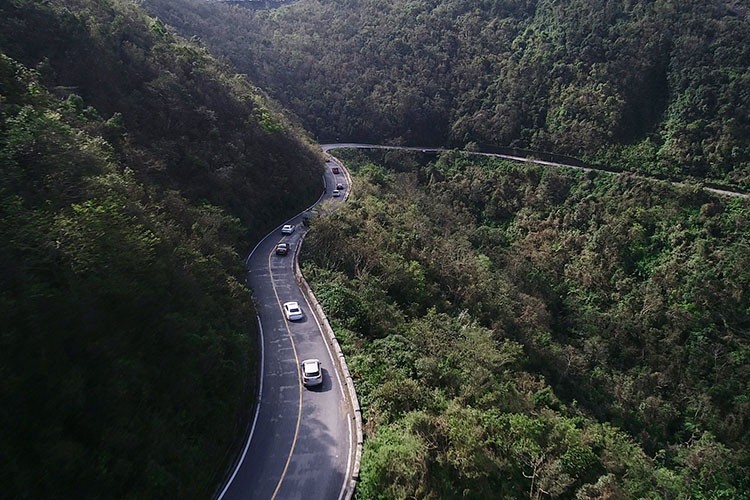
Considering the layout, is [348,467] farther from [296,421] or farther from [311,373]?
[311,373]

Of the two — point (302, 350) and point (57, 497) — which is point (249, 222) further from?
point (57, 497)

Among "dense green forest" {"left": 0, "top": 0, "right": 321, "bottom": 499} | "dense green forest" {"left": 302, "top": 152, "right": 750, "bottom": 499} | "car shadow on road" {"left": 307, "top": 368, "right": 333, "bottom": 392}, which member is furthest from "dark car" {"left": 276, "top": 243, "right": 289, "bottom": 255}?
"car shadow on road" {"left": 307, "top": 368, "right": 333, "bottom": 392}

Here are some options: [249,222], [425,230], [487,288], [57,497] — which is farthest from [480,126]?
[57,497]

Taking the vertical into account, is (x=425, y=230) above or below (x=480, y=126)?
below

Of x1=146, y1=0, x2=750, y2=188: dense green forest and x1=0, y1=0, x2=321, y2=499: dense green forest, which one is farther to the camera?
x1=146, y1=0, x2=750, y2=188: dense green forest

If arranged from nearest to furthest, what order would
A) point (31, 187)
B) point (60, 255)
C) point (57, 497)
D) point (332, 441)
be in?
point (57, 497)
point (60, 255)
point (31, 187)
point (332, 441)

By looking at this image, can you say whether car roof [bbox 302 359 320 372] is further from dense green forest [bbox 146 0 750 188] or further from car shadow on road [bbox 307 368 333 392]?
dense green forest [bbox 146 0 750 188]

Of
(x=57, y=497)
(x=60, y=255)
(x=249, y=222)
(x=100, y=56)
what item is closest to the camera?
(x=57, y=497)
